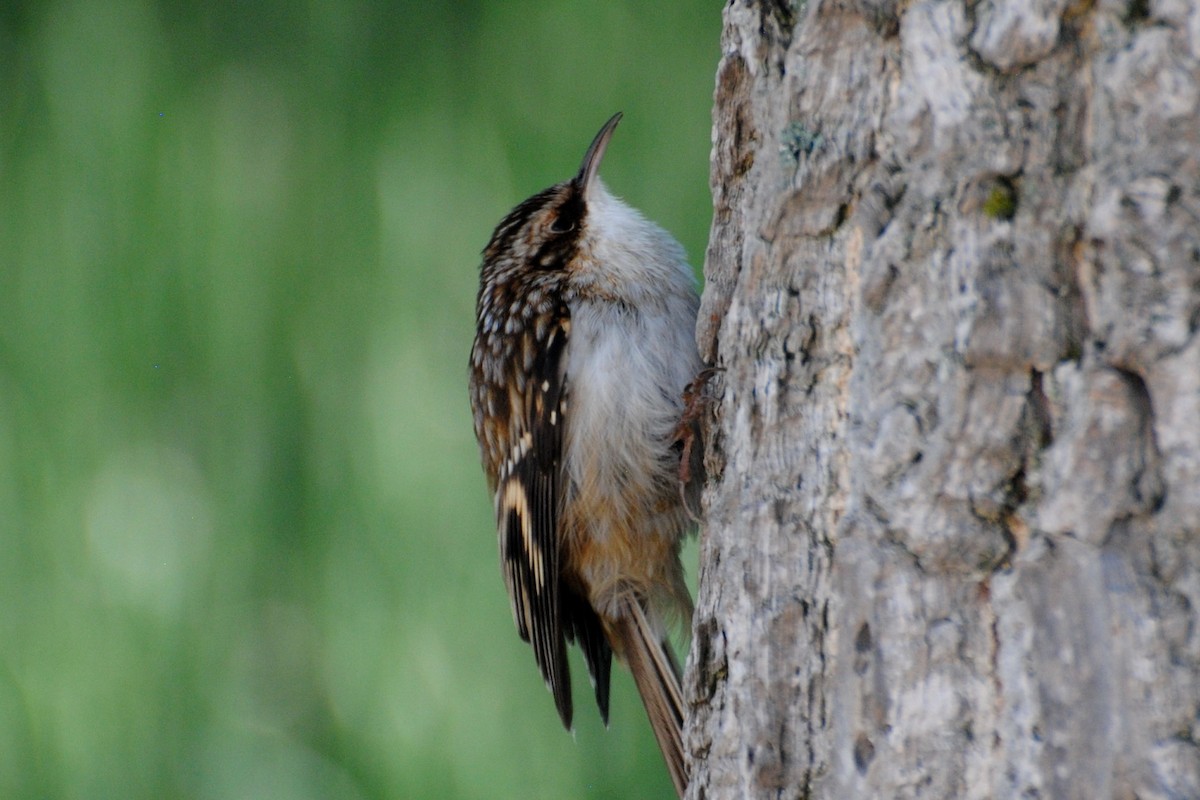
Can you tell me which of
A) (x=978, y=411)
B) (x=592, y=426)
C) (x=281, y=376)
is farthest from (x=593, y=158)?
(x=978, y=411)

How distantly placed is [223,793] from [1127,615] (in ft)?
8.29

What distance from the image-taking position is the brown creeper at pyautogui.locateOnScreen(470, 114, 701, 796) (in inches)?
88.5

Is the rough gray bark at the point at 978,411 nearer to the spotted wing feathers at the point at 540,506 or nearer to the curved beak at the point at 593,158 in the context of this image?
the spotted wing feathers at the point at 540,506

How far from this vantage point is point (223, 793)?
291cm

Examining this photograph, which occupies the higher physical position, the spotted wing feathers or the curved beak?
the curved beak

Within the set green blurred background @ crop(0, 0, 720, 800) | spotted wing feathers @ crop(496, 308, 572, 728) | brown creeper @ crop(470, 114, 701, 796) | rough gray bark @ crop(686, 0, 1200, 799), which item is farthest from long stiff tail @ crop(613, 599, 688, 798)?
rough gray bark @ crop(686, 0, 1200, 799)

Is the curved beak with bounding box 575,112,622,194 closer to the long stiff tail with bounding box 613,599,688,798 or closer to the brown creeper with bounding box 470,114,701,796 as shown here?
the brown creeper with bounding box 470,114,701,796

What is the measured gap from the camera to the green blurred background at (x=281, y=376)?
2900mm

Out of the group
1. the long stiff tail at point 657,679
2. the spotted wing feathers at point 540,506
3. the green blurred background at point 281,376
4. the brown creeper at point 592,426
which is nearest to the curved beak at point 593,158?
the brown creeper at point 592,426

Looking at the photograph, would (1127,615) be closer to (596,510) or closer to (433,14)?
(596,510)

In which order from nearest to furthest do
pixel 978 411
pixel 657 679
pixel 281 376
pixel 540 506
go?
pixel 978 411 < pixel 657 679 < pixel 540 506 < pixel 281 376

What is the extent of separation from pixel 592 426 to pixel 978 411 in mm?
1326

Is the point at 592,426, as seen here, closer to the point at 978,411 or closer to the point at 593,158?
the point at 593,158

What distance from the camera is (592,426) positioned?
7.57 feet
